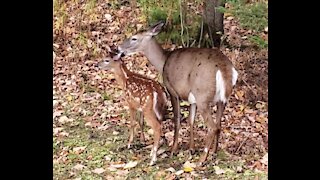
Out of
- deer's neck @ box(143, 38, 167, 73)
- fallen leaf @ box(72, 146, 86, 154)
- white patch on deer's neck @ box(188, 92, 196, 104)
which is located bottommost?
fallen leaf @ box(72, 146, 86, 154)

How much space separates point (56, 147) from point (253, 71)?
3.54 ft

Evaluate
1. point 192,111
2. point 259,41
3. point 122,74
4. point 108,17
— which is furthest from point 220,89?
point 108,17

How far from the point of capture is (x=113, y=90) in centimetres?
348

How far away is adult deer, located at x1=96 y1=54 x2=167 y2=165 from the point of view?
10.3 ft

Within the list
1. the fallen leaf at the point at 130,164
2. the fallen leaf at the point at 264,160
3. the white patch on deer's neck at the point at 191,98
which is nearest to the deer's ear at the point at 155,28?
the white patch on deer's neck at the point at 191,98

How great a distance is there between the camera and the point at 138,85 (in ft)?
10.3

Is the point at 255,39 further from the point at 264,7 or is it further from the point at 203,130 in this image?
the point at 203,130

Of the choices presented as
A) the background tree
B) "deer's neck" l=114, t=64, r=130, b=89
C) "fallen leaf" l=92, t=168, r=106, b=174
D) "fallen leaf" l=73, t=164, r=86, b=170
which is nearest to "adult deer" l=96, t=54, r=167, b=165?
"deer's neck" l=114, t=64, r=130, b=89

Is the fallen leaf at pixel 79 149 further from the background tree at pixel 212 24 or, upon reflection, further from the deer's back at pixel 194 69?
the background tree at pixel 212 24

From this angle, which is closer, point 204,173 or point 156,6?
point 204,173

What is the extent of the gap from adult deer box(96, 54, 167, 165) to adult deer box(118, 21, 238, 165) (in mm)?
62

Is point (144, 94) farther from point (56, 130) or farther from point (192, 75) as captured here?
point (56, 130)

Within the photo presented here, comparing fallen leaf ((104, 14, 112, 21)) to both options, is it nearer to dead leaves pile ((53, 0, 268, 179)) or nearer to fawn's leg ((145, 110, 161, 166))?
dead leaves pile ((53, 0, 268, 179))
